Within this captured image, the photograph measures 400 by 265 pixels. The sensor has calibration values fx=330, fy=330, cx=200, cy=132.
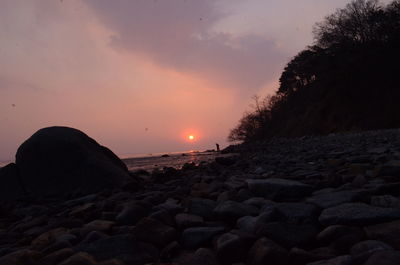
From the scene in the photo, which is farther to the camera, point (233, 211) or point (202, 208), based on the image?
point (202, 208)

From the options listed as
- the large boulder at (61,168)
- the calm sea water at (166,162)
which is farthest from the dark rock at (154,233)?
the calm sea water at (166,162)

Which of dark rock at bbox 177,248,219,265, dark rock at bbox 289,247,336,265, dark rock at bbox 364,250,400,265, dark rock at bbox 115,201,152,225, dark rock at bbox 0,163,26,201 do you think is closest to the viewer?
dark rock at bbox 364,250,400,265

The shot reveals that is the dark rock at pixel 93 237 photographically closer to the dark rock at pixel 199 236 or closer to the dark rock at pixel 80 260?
the dark rock at pixel 80 260

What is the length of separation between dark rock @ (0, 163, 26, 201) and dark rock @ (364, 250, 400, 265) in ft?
25.3

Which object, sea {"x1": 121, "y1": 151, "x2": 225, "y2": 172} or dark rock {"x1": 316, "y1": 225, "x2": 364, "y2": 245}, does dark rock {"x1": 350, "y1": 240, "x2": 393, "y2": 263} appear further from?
sea {"x1": 121, "y1": 151, "x2": 225, "y2": 172}

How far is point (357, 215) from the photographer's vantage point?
229 cm

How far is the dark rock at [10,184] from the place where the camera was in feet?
24.9

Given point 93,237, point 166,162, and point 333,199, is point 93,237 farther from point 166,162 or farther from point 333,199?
point 166,162

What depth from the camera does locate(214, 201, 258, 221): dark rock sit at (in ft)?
9.62

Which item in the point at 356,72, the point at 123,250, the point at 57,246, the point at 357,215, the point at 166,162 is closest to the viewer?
the point at 357,215

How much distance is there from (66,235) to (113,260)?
1.03 metres

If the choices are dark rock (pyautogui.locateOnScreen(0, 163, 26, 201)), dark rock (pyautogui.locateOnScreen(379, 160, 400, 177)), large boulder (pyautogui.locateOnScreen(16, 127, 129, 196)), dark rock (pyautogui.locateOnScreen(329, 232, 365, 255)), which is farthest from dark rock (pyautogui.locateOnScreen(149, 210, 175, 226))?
dark rock (pyautogui.locateOnScreen(0, 163, 26, 201))

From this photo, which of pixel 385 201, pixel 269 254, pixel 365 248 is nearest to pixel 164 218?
pixel 269 254

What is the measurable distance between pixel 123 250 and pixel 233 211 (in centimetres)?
103
